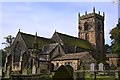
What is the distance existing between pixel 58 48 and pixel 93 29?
51.2 ft

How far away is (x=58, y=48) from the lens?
54.5 metres

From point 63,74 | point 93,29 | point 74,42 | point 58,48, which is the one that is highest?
point 93,29

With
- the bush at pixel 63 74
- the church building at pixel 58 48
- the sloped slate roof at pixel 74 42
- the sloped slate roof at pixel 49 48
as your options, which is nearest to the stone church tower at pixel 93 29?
the church building at pixel 58 48

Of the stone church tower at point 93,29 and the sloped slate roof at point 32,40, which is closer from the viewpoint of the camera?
the sloped slate roof at point 32,40

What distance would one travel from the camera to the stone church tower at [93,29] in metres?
66.4

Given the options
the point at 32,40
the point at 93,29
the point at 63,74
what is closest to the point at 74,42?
the point at 93,29

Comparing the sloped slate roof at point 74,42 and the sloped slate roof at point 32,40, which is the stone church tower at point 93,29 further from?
the sloped slate roof at point 32,40

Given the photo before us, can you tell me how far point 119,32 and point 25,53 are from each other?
95.2ft

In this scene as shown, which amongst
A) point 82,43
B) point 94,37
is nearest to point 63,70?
point 82,43

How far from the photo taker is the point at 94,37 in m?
66.8

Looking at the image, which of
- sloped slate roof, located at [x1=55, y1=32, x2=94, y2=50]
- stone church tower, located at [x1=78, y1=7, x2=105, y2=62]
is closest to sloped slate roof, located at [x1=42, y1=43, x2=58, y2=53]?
sloped slate roof, located at [x1=55, y1=32, x2=94, y2=50]

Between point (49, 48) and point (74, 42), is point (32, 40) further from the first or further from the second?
point (74, 42)

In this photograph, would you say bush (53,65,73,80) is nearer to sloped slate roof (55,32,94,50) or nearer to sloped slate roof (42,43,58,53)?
sloped slate roof (42,43,58,53)

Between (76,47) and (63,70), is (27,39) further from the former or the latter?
(63,70)
